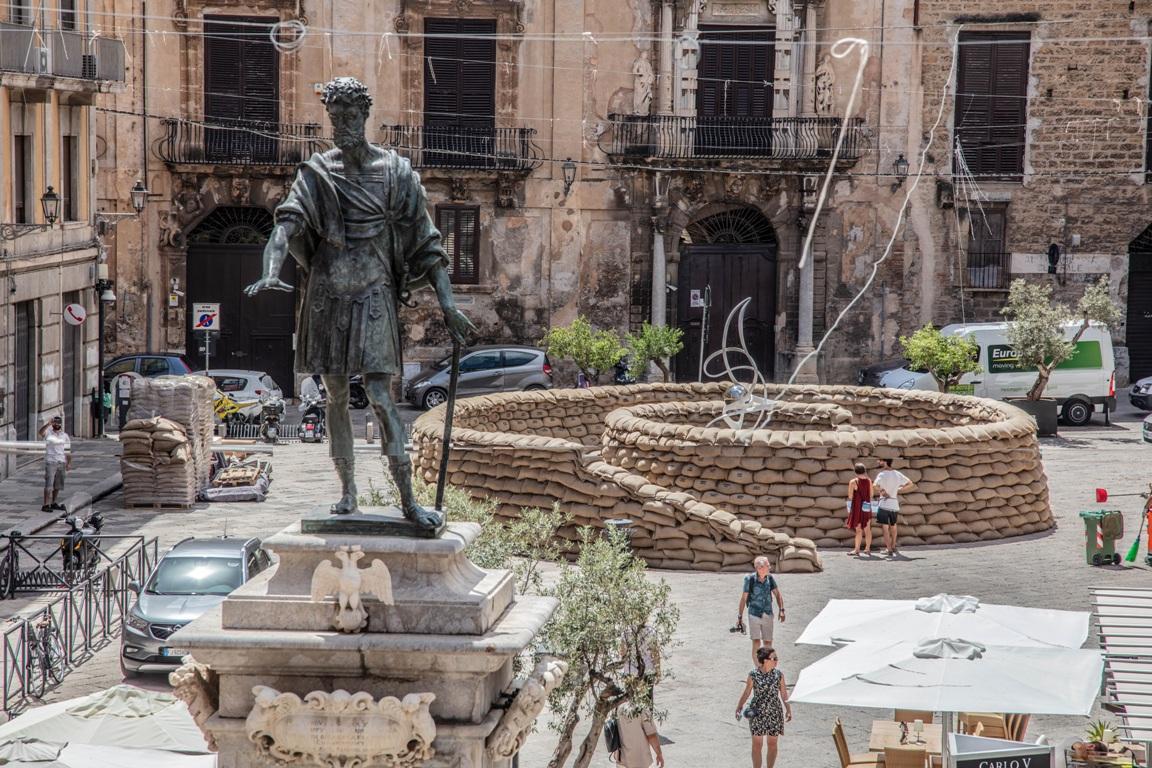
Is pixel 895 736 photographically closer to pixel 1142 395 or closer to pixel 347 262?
pixel 347 262

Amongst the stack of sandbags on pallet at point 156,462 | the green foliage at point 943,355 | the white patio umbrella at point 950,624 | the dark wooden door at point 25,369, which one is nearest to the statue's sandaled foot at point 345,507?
the white patio umbrella at point 950,624

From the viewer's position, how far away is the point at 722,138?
3712 cm

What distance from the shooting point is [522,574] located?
1396 centimetres

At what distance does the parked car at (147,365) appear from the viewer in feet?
106

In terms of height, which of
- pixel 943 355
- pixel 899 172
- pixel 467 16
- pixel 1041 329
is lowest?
pixel 943 355

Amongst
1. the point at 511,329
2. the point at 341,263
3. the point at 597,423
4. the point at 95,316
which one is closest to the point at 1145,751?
the point at 341,263

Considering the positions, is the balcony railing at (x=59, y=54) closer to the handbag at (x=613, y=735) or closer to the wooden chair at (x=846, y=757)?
the handbag at (x=613, y=735)

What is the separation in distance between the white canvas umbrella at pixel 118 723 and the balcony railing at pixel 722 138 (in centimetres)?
2717

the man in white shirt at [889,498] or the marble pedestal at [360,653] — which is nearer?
the marble pedestal at [360,653]

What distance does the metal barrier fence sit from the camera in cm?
1445

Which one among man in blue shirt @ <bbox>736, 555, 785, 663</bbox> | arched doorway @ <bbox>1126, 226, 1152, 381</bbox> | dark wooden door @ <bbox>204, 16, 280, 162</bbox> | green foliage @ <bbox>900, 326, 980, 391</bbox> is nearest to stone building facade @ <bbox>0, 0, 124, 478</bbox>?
A: dark wooden door @ <bbox>204, 16, 280, 162</bbox>

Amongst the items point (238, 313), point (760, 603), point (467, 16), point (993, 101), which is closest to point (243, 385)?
point (238, 313)

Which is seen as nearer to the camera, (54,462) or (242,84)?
(54,462)

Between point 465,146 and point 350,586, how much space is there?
30040 millimetres
